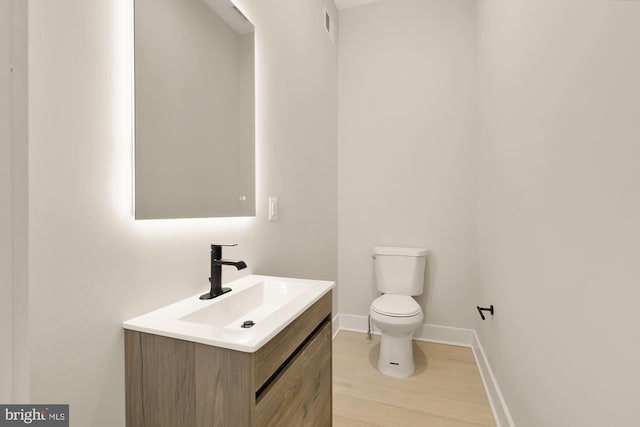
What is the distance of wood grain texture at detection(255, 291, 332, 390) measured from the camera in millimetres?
787

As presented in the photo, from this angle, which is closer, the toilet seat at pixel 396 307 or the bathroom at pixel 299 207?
the bathroom at pixel 299 207

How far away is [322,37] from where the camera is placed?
2.36m

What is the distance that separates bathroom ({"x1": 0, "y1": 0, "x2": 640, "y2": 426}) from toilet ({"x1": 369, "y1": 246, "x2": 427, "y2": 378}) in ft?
1.57

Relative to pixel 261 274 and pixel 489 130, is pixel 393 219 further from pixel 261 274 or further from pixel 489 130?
pixel 261 274

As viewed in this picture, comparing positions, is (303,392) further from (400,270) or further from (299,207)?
(400,270)

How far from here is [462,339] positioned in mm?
2486

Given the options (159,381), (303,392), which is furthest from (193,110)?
(303,392)

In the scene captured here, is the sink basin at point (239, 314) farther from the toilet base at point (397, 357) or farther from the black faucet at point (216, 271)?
the toilet base at point (397, 357)

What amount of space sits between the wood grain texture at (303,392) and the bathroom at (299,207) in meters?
0.44

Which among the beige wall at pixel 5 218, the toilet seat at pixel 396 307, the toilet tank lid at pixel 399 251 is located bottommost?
the toilet seat at pixel 396 307

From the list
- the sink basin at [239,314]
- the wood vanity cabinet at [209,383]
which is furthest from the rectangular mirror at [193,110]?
the wood vanity cabinet at [209,383]

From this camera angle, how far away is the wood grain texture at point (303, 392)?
0.84 meters

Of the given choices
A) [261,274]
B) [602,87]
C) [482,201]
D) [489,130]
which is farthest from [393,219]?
[602,87]

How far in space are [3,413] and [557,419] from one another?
1.36 meters
